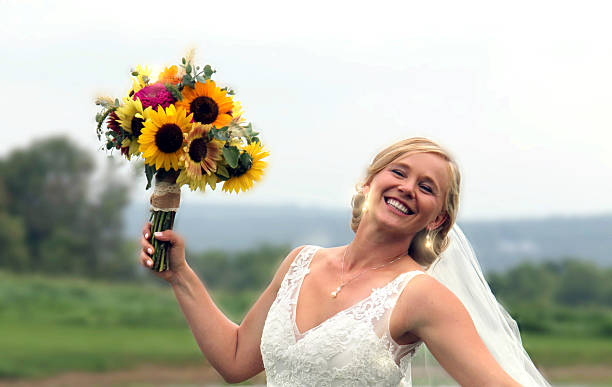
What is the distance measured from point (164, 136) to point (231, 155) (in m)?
0.26

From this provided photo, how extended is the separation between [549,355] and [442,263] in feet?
57.4

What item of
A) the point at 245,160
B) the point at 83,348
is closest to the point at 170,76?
the point at 245,160

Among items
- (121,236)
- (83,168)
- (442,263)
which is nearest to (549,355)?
(121,236)

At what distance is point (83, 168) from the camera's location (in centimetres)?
2438

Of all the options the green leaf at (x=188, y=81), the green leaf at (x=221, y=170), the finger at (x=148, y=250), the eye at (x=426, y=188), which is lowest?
the finger at (x=148, y=250)

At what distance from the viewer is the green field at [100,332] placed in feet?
62.5

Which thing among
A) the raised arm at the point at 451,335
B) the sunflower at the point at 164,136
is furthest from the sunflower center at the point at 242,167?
the raised arm at the point at 451,335

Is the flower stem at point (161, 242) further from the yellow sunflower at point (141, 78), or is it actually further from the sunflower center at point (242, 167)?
the yellow sunflower at point (141, 78)

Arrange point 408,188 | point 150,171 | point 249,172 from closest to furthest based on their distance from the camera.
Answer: point 408,188 < point 150,171 < point 249,172

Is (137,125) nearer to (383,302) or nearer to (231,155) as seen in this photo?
(231,155)

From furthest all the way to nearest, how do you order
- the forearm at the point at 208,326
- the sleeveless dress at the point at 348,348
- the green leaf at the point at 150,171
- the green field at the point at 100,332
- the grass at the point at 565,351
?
the grass at the point at 565,351 → the green field at the point at 100,332 → the forearm at the point at 208,326 → the green leaf at the point at 150,171 → the sleeveless dress at the point at 348,348

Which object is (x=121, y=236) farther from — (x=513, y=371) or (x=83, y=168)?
(x=513, y=371)

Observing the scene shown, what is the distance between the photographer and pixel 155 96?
10.4 feet

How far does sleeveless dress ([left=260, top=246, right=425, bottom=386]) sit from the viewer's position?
299cm
